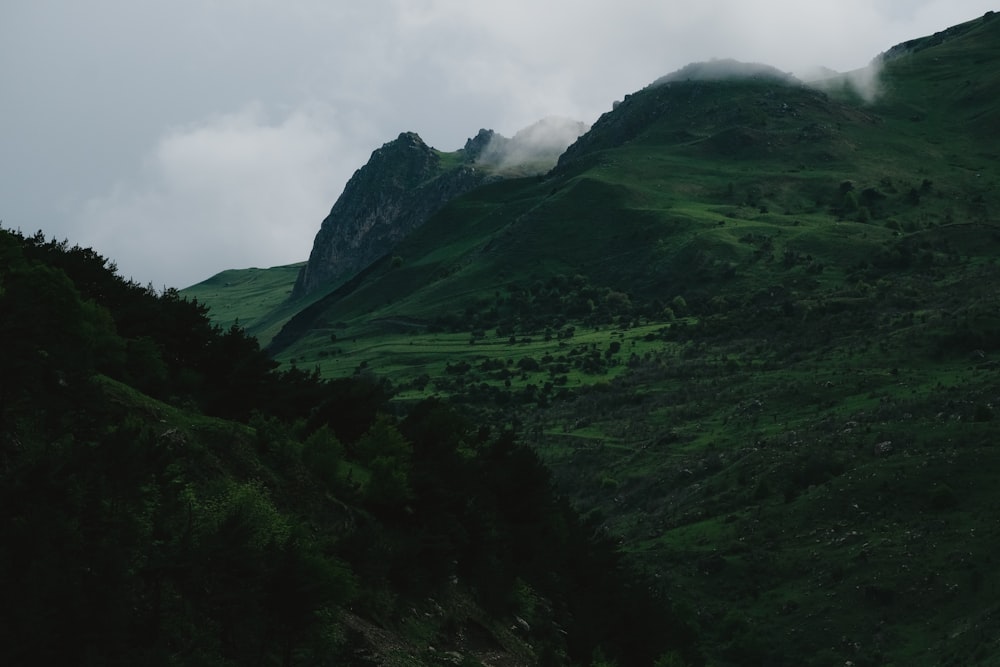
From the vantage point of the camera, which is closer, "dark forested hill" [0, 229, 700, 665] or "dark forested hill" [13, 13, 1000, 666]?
"dark forested hill" [0, 229, 700, 665]

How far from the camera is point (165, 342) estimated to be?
51281 millimetres

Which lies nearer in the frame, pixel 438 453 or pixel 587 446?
pixel 438 453

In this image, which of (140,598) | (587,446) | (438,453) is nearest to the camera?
(140,598)

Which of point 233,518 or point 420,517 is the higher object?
point 233,518

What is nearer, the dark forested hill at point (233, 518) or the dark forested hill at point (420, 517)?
the dark forested hill at point (233, 518)

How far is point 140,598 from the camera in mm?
28078

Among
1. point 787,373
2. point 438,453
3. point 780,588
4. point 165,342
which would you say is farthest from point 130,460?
point 787,373

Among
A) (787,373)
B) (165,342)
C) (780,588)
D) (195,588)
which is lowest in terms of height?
(780,588)

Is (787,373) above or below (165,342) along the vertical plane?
below

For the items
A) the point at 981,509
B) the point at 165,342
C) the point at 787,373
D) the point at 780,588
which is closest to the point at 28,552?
the point at 165,342

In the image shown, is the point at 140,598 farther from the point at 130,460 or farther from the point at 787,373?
the point at 787,373

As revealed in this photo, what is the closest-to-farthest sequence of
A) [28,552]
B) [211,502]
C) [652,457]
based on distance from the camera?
1. [28,552]
2. [211,502]
3. [652,457]

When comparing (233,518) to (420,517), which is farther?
(420,517)

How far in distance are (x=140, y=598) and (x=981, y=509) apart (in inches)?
3111
